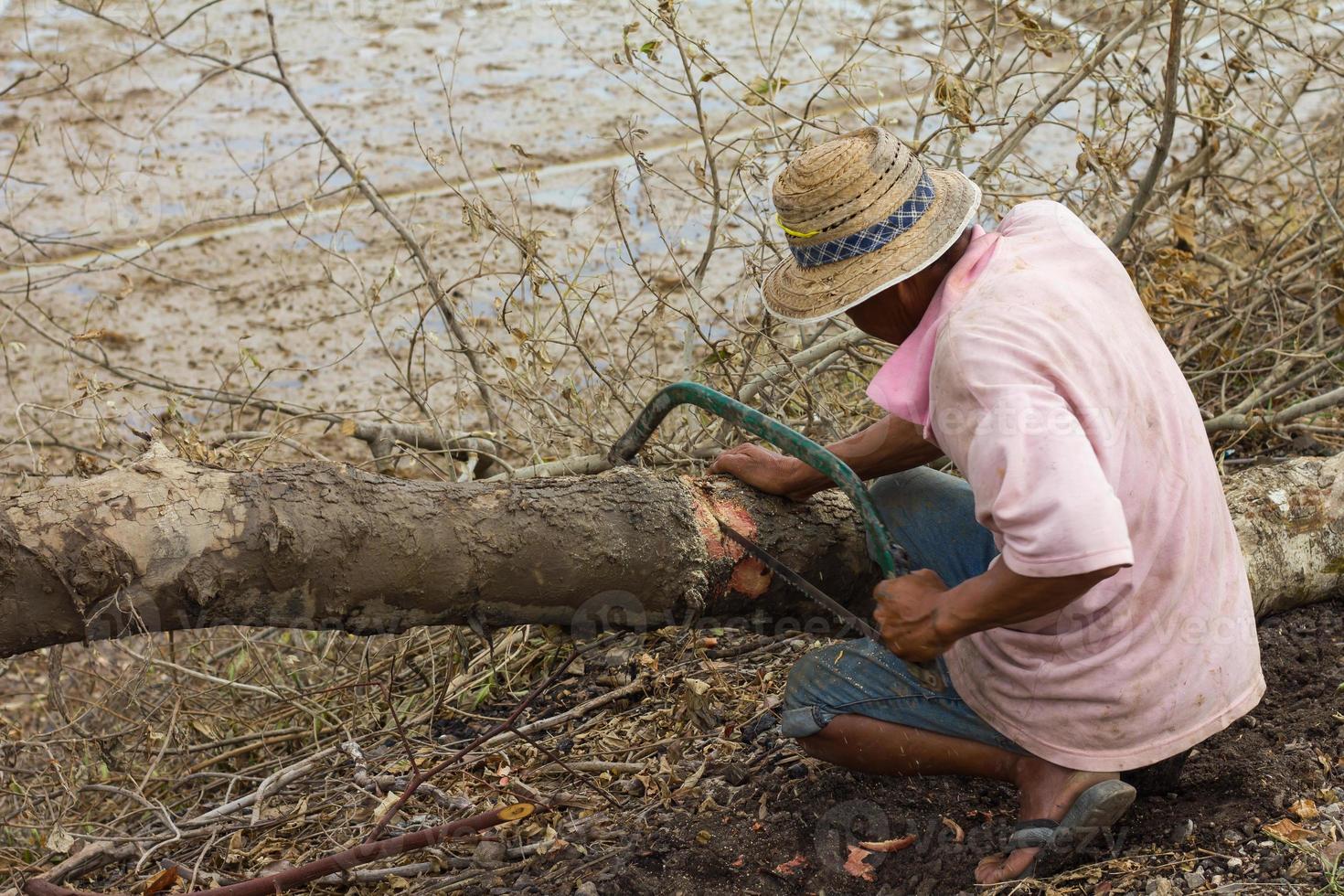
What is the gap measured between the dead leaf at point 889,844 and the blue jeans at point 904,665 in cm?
22

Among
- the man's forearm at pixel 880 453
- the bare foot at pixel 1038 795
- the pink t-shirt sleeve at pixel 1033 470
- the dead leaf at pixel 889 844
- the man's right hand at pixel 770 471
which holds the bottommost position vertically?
the dead leaf at pixel 889 844

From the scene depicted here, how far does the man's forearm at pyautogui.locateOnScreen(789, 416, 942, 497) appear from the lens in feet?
7.93

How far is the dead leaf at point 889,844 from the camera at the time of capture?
2344mm

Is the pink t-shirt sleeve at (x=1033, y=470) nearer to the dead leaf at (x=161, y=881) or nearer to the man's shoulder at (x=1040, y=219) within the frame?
the man's shoulder at (x=1040, y=219)

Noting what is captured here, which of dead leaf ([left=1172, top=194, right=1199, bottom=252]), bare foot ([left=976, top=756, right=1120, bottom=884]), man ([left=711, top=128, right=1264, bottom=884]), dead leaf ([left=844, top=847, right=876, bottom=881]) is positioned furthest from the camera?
dead leaf ([left=1172, top=194, right=1199, bottom=252])

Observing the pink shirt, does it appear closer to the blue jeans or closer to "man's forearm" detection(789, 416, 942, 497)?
the blue jeans

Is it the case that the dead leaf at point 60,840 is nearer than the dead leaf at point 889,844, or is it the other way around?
the dead leaf at point 889,844

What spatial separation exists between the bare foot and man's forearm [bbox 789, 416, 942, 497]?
613 mm

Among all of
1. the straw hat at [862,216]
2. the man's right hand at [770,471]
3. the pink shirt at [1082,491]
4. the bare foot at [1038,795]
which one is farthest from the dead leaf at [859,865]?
the straw hat at [862,216]

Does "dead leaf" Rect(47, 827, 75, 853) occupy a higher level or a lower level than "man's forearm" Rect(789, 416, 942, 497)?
lower

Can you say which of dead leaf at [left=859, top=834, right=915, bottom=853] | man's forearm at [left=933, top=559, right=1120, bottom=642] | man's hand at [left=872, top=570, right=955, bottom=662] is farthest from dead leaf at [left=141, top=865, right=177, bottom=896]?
man's forearm at [left=933, top=559, right=1120, bottom=642]

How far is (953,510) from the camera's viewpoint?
2439 millimetres

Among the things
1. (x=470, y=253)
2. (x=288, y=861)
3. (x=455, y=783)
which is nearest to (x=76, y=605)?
(x=288, y=861)

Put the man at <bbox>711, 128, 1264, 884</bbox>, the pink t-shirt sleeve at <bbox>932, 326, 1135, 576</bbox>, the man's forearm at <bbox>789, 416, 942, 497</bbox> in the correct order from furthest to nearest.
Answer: the man's forearm at <bbox>789, 416, 942, 497</bbox> → the man at <bbox>711, 128, 1264, 884</bbox> → the pink t-shirt sleeve at <bbox>932, 326, 1135, 576</bbox>
